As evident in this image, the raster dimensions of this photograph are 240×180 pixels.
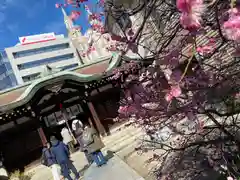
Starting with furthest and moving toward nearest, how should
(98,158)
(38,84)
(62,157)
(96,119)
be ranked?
(96,119) → (38,84) → (98,158) → (62,157)

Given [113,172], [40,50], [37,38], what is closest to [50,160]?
[113,172]

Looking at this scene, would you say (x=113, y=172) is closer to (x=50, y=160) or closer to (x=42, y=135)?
(x=50, y=160)

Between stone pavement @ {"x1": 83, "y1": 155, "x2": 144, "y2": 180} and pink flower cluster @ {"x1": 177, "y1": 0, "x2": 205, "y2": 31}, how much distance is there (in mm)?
5622

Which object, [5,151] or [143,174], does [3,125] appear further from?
[143,174]

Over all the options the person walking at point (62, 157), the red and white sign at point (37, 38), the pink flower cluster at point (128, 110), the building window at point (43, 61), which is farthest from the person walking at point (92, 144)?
the red and white sign at point (37, 38)

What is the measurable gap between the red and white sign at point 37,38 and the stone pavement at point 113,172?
7241 cm

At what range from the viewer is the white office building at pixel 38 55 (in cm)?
7162

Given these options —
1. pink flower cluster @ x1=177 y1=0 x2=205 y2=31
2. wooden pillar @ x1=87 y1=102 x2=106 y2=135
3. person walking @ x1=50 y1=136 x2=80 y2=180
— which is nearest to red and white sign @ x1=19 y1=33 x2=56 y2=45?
wooden pillar @ x1=87 y1=102 x2=106 y2=135

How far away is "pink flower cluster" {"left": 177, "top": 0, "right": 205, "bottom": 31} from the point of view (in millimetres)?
1299

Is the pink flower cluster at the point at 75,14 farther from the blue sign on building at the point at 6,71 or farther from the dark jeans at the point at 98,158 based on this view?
the blue sign on building at the point at 6,71

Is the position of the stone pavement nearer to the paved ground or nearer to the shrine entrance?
the paved ground

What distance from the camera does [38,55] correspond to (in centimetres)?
7525

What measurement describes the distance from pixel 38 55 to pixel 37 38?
6830mm

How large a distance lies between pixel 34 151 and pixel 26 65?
6250cm
